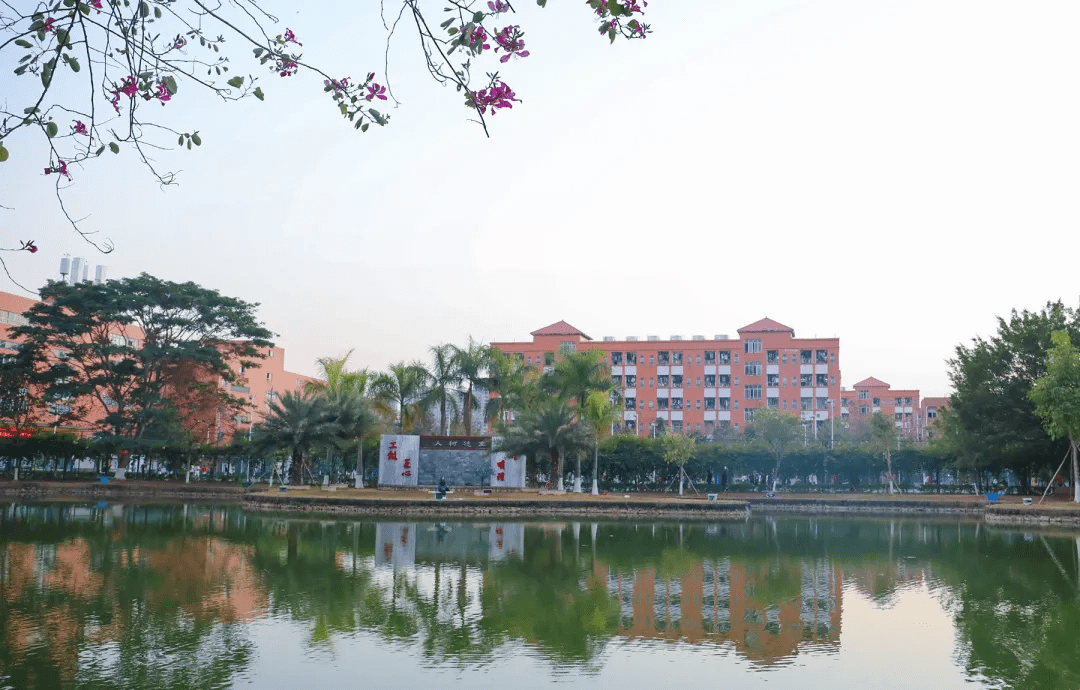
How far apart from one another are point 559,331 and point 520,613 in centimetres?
7573

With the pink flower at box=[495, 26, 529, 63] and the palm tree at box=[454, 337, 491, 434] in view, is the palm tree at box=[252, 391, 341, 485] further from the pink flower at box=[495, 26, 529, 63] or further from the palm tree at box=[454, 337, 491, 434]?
the pink flower at box=[495, 26, 529, 63]

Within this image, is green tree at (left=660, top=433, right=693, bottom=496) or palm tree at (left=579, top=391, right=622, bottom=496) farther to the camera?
green tree at (left=660, top=433, right=693, bottom=496)

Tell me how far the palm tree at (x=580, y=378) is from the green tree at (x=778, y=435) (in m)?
15.3

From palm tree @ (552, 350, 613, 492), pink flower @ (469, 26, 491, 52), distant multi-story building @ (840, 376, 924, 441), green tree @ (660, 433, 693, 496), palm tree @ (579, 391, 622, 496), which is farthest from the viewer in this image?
distant multi-story building @ (840, 376, 924, 441)

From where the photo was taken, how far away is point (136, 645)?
1241cm

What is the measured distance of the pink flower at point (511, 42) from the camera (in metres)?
5.26

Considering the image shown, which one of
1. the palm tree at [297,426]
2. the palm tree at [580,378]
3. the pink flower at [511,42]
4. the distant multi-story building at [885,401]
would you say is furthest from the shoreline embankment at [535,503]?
the distant multi-story building at [885,401]

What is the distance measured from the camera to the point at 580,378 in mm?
48875

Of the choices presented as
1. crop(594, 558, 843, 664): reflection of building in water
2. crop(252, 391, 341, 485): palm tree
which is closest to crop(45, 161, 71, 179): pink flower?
crop(594, 558, 843, 664): reflection of building in water

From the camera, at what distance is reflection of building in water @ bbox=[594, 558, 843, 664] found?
14117mm

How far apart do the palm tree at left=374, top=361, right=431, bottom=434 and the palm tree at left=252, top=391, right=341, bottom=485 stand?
9145 millimetres

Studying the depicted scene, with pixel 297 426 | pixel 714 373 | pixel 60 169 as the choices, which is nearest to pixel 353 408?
pixel 297 426

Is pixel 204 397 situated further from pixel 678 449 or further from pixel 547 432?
pixel 678 449

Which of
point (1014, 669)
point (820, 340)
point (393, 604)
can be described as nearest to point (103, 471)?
point (393, 604)
